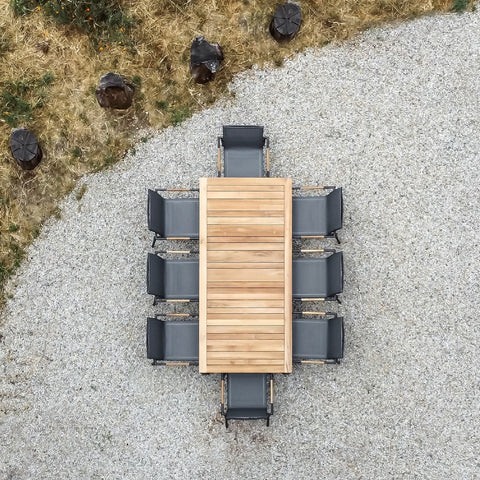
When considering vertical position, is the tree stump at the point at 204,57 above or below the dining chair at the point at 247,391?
above

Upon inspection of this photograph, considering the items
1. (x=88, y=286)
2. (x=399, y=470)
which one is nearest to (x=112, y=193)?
(x=88, y=286)

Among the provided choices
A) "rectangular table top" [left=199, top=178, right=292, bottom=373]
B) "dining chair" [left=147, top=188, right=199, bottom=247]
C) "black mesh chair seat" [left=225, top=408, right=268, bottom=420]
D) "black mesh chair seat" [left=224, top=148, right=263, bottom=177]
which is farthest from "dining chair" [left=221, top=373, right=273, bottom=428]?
"black mesh chair seat" [left=224, top=148, right=263, bottom=177]

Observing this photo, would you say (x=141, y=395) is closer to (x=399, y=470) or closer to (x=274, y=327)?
(x=274, y=327)

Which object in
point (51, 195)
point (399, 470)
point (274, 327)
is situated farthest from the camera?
point (51, 195)

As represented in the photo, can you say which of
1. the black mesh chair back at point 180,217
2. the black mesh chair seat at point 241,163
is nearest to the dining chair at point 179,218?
the black mesh chair back at point 180,217

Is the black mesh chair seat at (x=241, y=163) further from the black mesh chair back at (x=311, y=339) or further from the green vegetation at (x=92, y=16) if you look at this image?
the green vegetation at (x=92, y=16)

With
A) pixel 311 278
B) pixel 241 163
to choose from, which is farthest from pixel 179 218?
pixel 311 278

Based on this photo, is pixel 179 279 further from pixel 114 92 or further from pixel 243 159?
pixel 114 92
